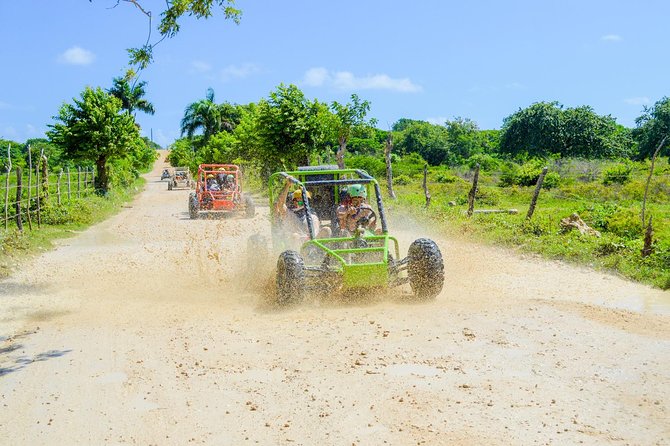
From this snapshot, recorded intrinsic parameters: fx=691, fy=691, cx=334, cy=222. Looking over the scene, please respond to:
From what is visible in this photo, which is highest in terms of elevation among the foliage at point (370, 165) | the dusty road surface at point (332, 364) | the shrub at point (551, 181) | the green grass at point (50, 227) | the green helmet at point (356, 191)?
the foliage at point (370, 165)

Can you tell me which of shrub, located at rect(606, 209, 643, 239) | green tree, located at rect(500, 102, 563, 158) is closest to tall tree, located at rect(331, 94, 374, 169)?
shrub, located at rect(606, 209, 643, 239)

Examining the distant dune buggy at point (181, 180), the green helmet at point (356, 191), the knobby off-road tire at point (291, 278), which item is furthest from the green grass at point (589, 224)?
the distant dune buggy at point (181, 180)

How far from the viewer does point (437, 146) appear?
6369 cm

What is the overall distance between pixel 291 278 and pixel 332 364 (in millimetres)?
1974

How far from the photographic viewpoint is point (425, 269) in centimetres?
851

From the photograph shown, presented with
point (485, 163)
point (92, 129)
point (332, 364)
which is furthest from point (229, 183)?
point (485, 163)

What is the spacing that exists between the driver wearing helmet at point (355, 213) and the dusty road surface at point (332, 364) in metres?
1.04

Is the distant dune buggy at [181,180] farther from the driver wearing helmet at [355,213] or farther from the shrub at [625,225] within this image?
the driver wearing helmet at [355,213]

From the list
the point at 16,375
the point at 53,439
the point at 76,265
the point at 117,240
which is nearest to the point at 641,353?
the point at 53,439

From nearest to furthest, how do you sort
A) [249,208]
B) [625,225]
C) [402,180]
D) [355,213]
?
[355,213], [625,225], [249,208], [402,180]

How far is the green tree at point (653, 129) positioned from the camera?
5225 cm

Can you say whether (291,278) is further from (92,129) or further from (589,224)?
(92,129)

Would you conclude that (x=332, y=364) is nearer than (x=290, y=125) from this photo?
Yes

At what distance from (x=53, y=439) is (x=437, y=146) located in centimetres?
6046
